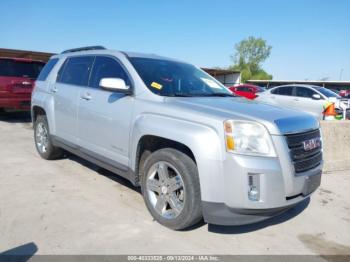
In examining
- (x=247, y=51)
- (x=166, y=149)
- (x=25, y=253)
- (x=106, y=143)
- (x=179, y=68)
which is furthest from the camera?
(x=247, y=51)

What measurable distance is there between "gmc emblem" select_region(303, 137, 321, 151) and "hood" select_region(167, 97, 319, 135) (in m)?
0.12

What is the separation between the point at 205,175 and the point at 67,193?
2214 millimetres

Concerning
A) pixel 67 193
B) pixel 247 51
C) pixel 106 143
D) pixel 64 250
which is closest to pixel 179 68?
pixel 106 143

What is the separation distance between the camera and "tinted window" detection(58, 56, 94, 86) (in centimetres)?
470

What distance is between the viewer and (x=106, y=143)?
4.09 metres

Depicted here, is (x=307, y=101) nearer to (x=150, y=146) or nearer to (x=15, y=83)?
(x=15, y=83)

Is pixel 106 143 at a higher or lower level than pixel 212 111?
lower

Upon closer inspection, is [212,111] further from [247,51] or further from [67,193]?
[247,51]

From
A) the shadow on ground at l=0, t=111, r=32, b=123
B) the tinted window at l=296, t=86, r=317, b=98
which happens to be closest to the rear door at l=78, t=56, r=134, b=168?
the shadow on ground at l=0, t=111, r=32, b=123

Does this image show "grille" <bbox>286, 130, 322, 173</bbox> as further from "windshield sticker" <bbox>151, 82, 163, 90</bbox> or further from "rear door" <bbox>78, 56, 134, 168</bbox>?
"rear door" <bbox>78, 56, 134, 168</bbox>

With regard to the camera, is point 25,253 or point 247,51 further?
point 247,51

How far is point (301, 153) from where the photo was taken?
123 inches

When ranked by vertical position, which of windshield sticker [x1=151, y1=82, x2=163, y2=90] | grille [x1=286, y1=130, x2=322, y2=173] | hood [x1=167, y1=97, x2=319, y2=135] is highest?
windshield sticker [x1=151, y1=82, x2=163, y2=90]

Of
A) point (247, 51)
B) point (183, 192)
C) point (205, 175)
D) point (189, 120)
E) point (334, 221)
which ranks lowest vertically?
point (334, 221)
